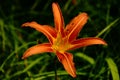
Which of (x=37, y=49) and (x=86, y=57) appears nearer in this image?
(x=37, y=49)

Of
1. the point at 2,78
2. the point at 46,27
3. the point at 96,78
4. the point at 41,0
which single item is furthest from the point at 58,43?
the point at 41,0

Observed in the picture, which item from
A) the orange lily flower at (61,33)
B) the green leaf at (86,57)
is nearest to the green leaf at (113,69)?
the green leaf at (86,57)

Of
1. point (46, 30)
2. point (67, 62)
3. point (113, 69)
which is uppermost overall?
point (46, 30)

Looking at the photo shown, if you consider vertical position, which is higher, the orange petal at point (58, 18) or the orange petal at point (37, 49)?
the orange petal at point (58, 18)

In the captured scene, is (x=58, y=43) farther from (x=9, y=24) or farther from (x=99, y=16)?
(x=9, y=24)

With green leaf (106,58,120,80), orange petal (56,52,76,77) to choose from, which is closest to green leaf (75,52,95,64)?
green leaf (106,58,120,80)

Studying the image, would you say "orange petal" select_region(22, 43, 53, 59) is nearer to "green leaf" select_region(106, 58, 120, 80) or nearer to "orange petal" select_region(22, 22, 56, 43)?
"orange petal" select_region(22, 22, 56, 43)

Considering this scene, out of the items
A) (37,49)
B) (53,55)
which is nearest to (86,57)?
(53,55)

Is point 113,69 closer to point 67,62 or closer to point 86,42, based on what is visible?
point 86,42

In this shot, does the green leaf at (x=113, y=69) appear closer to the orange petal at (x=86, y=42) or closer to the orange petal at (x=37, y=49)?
the orange petal at (x=86, y=42)
